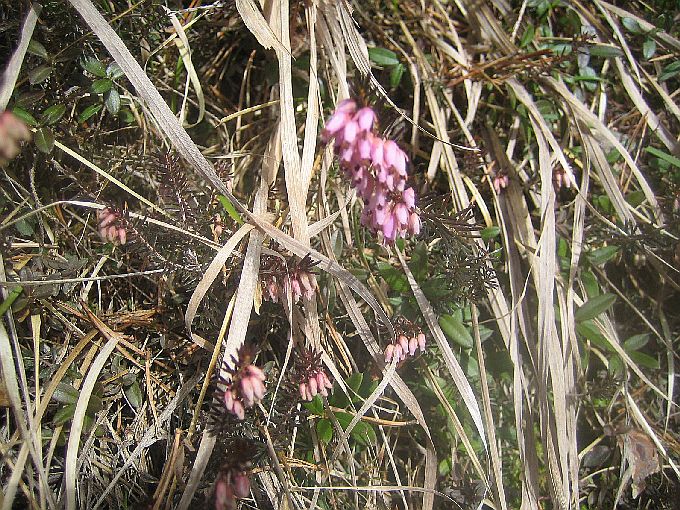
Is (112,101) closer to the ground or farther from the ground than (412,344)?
farther from the ground

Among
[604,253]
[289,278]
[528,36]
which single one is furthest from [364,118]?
[528,36]

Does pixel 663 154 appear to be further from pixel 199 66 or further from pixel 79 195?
pixel 79 195

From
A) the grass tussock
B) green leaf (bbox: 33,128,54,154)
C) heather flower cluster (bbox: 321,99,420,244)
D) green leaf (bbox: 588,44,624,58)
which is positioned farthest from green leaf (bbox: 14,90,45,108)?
green leaf (bbox: 588,44,624,58)

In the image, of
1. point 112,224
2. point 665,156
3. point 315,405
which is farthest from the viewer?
point 665,156

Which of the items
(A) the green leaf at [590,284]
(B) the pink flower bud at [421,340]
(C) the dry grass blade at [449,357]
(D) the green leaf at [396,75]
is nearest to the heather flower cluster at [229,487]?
(B) the pink flower bud at [421,340]

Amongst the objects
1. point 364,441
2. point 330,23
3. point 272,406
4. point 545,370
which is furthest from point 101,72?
point 545,370

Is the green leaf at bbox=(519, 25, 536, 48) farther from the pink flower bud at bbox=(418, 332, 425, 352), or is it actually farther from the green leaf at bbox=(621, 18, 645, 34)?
the pink flower bud at bbox=(418, 332, 425, 352)

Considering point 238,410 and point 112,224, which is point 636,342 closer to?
point 238,410
